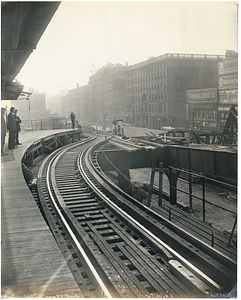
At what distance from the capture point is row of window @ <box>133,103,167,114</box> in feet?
171

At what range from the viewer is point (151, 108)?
182 ft

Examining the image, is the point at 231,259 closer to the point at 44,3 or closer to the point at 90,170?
the point at 44,3

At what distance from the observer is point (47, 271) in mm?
4270

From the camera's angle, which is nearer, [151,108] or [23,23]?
Answer: [23,23]

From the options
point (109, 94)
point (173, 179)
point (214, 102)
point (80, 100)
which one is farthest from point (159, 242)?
point (80, 100)

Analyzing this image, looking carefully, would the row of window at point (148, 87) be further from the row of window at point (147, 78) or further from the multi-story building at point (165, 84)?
the row of window at point (147, 78)

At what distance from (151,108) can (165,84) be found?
769 cm

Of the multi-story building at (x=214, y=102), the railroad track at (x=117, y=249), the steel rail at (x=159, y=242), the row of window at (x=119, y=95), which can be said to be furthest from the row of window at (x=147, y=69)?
the railroad track at (x=117, y=249)

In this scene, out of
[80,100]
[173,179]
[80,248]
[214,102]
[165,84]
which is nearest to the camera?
[80,248]

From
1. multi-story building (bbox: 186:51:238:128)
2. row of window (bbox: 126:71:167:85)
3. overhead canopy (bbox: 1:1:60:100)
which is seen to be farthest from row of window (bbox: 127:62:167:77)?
overhead canopy (bbox: 1:1:60:100)

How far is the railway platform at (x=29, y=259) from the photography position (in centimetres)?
392

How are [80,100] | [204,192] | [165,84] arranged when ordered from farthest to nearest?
[80,100]
[165,84]
[204,192]

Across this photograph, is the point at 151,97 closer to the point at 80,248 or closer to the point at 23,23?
the point at 23,23

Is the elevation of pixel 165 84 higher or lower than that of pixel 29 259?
higher
